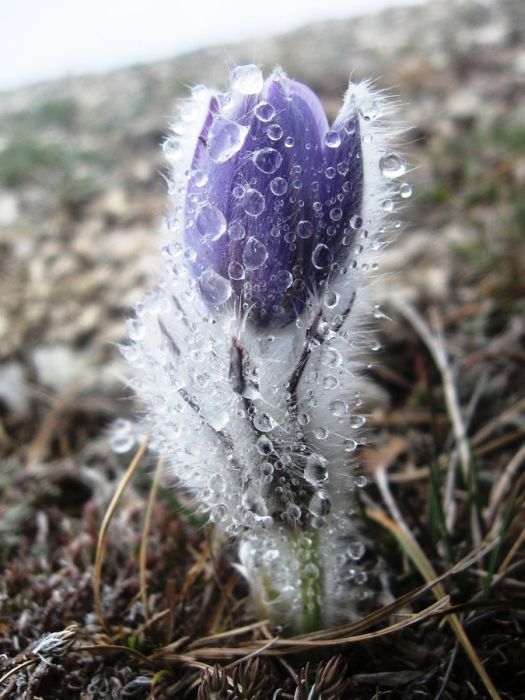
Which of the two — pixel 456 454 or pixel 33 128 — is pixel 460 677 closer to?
pixel 456 454

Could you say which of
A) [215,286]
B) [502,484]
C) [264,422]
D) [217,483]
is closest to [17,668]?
[217,483]

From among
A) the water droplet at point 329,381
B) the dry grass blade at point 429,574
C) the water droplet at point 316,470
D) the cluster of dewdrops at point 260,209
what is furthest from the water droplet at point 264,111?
the dry grass blade at point 429,574

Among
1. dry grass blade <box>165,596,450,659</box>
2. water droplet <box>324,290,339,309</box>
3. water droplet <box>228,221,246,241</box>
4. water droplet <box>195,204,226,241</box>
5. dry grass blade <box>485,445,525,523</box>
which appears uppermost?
water droplet <box>195,204,226,241</box>

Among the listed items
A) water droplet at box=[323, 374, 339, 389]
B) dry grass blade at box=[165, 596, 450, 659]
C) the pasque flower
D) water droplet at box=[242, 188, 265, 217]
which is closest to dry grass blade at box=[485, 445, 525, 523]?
dry grass blade at box=[165, 596, 450, 659]

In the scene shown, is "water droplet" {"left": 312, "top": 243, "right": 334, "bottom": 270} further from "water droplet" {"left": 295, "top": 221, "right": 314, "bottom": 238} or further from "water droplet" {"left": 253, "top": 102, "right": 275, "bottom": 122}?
"water droplet" {"left": 253, "top": 102, "right": 275, "bottom": 122}

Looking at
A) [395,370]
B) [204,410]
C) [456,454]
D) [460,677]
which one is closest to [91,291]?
[395,370]

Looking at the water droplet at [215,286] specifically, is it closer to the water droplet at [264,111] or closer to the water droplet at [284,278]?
the water droplet at [284,278]
